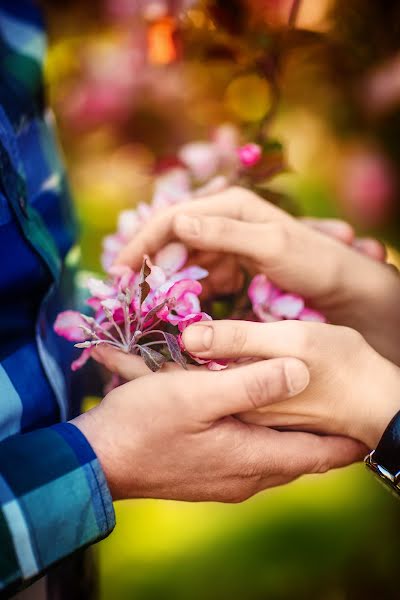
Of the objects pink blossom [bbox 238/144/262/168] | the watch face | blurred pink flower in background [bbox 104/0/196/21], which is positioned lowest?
the watch face

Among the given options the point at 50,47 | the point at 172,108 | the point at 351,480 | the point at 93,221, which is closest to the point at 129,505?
the point at 351,480

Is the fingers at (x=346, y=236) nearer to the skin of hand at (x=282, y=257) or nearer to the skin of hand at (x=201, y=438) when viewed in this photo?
the skin of hand at (x=282, y=257)

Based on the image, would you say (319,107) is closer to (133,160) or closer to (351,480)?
(133,160)

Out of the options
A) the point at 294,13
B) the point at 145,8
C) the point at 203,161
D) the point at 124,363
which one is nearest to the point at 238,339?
the point at 124,363

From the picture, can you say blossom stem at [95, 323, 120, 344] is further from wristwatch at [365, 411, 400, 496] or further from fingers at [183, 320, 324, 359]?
wristwatch at [365, 411, 400, 496]

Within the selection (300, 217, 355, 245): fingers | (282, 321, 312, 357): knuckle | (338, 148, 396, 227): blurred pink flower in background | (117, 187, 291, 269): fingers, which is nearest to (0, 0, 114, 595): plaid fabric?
(117, 187, 291, 269): fingers

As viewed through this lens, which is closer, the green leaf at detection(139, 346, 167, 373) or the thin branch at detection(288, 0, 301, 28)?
the green leaf at detection(139, 346, 167, 373)

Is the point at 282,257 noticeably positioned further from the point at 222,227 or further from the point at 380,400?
the point at 380,400

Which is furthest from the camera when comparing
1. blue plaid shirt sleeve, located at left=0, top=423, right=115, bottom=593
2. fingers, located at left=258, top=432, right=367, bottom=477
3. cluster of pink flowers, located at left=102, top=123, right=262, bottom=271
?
cluster of pink flowers, located at left=102, top=123, right=262, bottom=271
